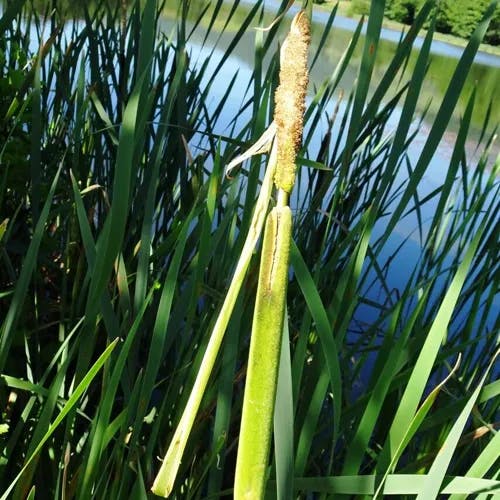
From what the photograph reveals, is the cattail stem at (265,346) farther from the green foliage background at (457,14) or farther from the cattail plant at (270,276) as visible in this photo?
the green foliage background at (457,14)

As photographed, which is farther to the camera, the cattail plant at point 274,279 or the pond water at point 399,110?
the pond water at point 399,110

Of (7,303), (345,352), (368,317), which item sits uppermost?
(345,352)

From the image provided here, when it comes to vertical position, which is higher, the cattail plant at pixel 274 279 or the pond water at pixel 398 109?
the cattail plant at pixel 274 279

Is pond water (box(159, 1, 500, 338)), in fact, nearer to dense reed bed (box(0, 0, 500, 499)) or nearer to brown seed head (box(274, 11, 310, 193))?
dense reed bed (box(0, 0, 500, 499))

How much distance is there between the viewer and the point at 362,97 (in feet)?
1.55

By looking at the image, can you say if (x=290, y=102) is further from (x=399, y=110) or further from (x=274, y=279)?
(x=399, y=110)

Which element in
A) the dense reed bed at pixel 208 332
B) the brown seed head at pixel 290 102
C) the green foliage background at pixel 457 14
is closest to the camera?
the brown seed head at pixel 290 102

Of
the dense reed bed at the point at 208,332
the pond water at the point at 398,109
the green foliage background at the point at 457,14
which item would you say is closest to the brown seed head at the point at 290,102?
the dense reed bed at the point at 208,332

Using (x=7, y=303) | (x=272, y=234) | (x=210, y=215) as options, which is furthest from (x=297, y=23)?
(x=7, y=303)

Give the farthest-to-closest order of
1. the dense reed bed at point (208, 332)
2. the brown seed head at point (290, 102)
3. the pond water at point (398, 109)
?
the pond water at point (398, 109) → the dense reed bed at point (208, 332) → the brown seed head at point (290, 102)

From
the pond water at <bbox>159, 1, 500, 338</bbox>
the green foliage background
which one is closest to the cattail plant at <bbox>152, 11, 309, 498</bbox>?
the pond water at <bbox>159, 1, 500, 338</bbox>

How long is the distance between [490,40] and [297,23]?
8.05 meters

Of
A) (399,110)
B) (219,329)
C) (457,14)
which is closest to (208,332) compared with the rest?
(219,329)

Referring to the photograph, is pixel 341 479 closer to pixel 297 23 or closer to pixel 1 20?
pixel 297 23
